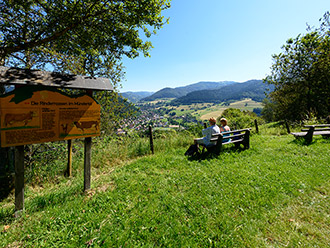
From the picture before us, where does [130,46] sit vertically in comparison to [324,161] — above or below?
above

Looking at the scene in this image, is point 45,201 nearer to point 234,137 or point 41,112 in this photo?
point 41,112

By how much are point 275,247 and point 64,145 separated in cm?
684

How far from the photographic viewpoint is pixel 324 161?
188 inches

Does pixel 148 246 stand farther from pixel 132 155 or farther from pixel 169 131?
pixel 169 131

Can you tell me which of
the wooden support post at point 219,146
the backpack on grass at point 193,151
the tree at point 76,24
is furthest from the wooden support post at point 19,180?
the wooden support post at point 219,146

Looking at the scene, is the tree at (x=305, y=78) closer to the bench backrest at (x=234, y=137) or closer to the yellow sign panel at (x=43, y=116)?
the bench backrest at (x=234, y=137)

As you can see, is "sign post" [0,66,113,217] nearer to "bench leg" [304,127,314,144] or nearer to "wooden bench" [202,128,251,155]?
"wooden bench" [202,128,251,155]

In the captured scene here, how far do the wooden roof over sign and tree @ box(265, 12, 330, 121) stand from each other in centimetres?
1865

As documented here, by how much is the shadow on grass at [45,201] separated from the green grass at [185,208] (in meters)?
0.02

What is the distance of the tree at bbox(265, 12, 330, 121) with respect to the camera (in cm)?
1431

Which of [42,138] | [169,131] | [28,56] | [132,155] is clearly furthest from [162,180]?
[28,56]

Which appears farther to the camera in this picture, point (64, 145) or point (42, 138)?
point (64, 145)

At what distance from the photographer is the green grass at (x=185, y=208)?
7.39 feet

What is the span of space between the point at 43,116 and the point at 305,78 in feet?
77.7
